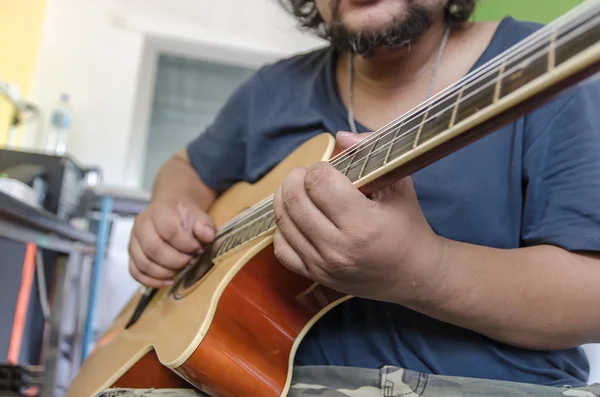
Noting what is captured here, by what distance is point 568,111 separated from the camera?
0.54 metres

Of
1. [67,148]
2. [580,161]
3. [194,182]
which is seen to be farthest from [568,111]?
[67,148]

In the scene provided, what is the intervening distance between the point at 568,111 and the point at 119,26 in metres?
2.22

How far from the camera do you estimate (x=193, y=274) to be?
2.32 feet

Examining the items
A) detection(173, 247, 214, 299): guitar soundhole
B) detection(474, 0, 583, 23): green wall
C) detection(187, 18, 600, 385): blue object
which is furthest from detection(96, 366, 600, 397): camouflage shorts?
detection(474, 0, 583, 23): green wall

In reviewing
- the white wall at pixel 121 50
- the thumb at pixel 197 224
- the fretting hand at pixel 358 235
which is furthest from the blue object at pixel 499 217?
the white wall at pixel 121 50

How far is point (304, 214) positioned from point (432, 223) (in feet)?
0.71

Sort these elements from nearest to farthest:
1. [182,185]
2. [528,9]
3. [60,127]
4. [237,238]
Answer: [237,238]
[182,185]
[528,9]
[60,127]

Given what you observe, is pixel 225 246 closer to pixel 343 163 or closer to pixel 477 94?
pixel 343 163

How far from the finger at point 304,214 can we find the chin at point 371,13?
30 centimetres

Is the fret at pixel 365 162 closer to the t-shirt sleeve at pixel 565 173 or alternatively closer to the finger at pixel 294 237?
the finger at pixel 294 237

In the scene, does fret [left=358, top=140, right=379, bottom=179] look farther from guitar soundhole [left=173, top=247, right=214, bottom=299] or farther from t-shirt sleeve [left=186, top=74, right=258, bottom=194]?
t-shirt sleeve [left=186, top=74, right=258, bottom=194]

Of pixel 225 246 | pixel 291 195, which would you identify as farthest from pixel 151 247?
pixel 291 195

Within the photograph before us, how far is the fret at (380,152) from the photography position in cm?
40

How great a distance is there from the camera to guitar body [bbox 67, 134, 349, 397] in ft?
1.73
